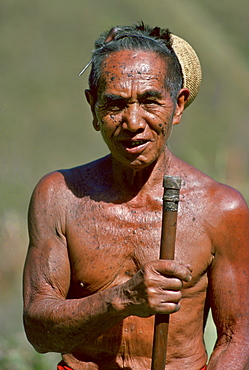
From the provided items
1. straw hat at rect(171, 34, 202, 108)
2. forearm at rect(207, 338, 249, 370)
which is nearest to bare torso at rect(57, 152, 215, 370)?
forearm at rect(207, 338, 249, 370)

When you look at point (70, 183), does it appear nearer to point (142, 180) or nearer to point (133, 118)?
point (142, 180)

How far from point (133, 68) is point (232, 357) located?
1510 millimetres

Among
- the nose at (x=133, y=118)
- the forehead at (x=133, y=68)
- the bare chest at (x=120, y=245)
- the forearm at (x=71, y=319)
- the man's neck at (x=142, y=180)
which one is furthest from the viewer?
the man's neck at (x=142, y=180)

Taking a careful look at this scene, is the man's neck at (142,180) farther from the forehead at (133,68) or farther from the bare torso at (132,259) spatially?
the forehead at (133,68)

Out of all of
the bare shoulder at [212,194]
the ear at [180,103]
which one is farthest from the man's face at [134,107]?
the bare shoulder at [212,194]

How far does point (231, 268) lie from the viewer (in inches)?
142

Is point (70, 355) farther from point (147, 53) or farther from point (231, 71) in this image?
point (231, 71)

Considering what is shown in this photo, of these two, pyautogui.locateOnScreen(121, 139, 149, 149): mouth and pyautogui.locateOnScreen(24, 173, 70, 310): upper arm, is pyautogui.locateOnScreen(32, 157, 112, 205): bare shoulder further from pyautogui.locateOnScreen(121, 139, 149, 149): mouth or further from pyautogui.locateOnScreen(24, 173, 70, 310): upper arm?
pyautogui.locateOnScreen(121, 139, 149, 149): mouth

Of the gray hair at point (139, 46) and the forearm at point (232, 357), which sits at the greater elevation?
the gray hair at point (139, 46)

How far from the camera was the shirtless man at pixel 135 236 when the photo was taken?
349cm

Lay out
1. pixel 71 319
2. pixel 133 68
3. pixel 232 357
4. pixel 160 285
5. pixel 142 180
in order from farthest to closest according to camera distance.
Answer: pixel 142 180
pixel 232 357
pixel 133 68
pixel 71 319
pixel 160 285

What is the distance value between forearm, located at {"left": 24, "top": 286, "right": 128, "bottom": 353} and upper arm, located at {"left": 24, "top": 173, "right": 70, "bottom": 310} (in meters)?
0.08

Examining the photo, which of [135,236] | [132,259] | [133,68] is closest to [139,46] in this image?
[133,68]

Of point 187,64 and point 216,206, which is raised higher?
point 187,64
